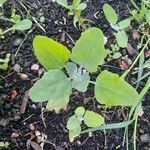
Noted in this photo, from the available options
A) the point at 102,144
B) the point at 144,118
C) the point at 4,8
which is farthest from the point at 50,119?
the point at 4,8

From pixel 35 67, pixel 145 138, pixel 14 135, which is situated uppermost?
pixel 35 67

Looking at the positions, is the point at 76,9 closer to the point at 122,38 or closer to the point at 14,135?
the point at 122,38

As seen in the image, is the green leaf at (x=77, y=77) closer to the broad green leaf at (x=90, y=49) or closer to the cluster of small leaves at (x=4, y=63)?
the broad green leaf at (x=90, y=49)

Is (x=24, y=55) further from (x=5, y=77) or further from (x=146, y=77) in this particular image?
(x=146, y=77)

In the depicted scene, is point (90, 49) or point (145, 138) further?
point (145, 138)

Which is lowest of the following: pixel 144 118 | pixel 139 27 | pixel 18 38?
pixel 144 118

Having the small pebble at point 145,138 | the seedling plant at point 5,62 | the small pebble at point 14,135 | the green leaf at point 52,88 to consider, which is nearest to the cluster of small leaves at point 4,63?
the seedling plant at point 5,62

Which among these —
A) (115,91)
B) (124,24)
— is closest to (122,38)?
(124,24)

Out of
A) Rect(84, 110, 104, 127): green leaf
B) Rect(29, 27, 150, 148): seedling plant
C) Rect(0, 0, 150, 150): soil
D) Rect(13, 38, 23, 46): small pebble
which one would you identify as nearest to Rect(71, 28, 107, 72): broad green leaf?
Rect(29, 27, 150, 148): seedling plant
